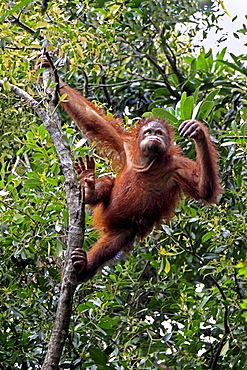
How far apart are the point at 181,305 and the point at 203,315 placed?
0.77 feet

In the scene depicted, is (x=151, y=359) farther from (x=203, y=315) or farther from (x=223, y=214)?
(x=223, y=214)

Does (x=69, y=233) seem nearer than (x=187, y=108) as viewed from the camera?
Yes

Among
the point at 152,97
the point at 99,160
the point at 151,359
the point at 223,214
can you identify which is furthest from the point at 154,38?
the point at 151,359

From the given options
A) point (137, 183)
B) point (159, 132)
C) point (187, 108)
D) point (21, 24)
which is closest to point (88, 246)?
point (137, 183)

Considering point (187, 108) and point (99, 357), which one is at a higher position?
point (187, 108)

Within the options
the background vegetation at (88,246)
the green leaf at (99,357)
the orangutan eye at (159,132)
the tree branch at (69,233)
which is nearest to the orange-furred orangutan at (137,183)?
the orangutan eye at (159,132)

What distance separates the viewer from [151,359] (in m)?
4.65

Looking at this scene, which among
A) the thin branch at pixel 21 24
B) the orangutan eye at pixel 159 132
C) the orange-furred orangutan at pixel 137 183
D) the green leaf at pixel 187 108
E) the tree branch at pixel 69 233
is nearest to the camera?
the tree branch at pixel 69 233

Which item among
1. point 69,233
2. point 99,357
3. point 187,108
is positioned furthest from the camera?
point 187,108

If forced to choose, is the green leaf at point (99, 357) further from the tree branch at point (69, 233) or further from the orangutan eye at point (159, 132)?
the orangutan eye at point (159, 132)

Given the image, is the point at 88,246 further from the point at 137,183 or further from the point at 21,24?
the point at 21,24

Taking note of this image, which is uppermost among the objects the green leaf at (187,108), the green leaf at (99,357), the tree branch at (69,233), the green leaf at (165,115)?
the green leaf at (165,115)

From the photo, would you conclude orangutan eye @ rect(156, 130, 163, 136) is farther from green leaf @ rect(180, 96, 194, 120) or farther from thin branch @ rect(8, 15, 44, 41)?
thin branch @ rect(8, 15, 44, 41)

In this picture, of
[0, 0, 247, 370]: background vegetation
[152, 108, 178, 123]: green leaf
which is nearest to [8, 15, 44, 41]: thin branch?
[0, 0, 247, 370]: background vegetation
